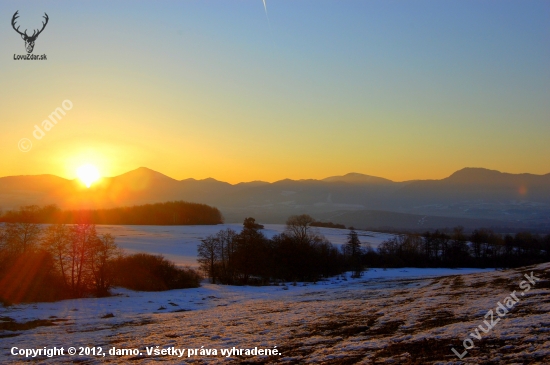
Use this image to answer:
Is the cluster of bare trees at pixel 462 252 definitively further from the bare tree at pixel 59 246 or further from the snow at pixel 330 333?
the snow at pixel 330 333

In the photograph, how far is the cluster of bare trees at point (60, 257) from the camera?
4728 cm

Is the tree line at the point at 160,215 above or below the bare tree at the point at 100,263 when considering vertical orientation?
above

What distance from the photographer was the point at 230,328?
23.0m

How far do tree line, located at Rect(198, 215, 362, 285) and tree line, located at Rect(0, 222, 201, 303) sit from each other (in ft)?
36.5

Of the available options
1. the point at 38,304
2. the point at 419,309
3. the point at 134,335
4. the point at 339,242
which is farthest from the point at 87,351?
the point at 339,242

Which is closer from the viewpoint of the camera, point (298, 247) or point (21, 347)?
point (21, 347)

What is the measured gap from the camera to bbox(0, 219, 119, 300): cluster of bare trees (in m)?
47.3

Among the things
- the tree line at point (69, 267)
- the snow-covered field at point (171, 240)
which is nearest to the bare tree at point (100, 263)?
the tree line at point (69, 267)

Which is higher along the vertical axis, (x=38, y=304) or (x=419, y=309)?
(x=419, y=309)

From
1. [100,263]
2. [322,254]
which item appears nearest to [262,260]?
[322,254]

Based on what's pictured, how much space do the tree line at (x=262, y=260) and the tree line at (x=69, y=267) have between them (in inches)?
438

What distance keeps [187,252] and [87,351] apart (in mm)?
75948

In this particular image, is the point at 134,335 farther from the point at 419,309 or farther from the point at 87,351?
the point at 419,309

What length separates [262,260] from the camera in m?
71.1
